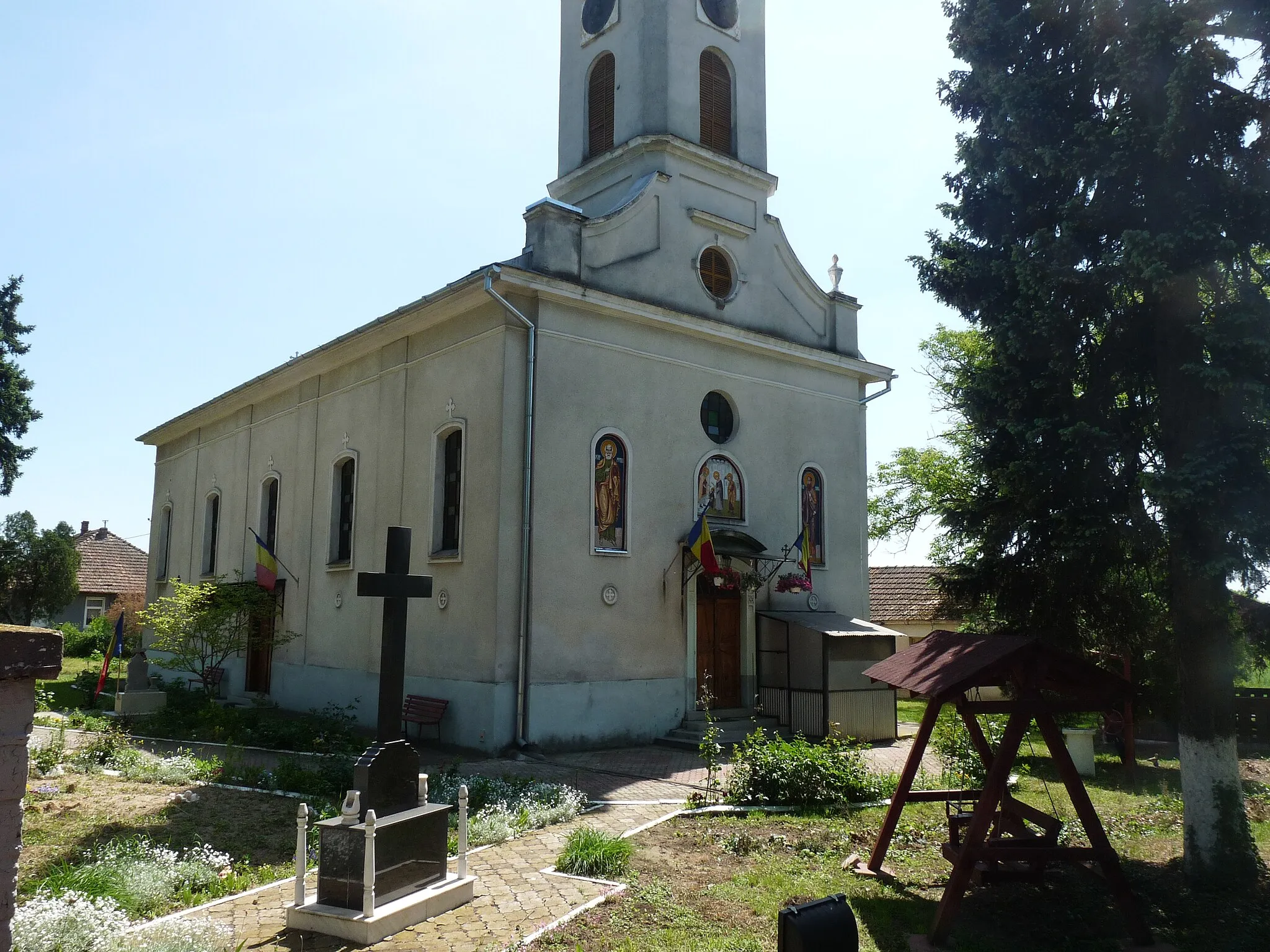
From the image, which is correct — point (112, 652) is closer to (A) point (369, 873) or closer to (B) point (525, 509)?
(B) point (525, 509)

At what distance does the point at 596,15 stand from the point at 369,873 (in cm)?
1821

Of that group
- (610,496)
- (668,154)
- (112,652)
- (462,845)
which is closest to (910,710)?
(610,496)

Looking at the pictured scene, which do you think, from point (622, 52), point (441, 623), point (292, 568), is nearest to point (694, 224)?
point (622, 52)

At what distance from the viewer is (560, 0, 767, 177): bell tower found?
18.3 m

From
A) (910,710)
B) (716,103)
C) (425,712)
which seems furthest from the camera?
(910,710)

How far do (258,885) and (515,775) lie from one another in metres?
4.69

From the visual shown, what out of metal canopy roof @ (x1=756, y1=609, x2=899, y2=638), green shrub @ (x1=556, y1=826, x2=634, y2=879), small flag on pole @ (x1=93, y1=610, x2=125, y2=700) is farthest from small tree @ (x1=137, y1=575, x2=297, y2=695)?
green shrub @ (x1=556, y1=826, x2=634, y2=879)

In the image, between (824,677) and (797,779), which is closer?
(797,779)

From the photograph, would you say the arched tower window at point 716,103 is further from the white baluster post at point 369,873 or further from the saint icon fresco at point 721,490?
the white baluster post at point 369,873

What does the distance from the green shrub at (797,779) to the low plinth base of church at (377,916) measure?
442 cm

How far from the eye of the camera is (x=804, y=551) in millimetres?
17500

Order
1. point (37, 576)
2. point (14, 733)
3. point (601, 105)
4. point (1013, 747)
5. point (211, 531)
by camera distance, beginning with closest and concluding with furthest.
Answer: point (14, 733) < point (1013, 747) < point (601, 105) < point (211, 531) < point (37, 576)

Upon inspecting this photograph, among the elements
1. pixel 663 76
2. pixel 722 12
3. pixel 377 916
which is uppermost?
pixel 722 12

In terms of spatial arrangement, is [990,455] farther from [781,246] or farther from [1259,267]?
[781,246]
